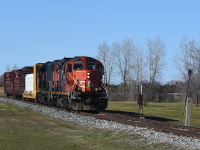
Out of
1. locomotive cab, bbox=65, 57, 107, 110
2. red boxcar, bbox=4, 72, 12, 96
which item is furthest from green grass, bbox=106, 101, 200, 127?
red boxcar, bbox=4, 72, 12, 96

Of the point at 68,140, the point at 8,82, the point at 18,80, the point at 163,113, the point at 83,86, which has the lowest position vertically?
the point at 163,113

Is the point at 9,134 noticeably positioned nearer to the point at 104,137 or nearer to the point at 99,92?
the point at 104,137

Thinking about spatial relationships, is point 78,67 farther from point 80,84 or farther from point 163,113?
point 163,113

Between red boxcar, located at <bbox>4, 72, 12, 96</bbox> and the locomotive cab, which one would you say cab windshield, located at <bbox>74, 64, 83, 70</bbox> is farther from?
red boxcar, located at <bbox>4, 72, 12, 96</bbox>

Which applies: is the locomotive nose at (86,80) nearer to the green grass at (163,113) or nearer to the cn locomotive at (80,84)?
the cn locomotive at (80,84)

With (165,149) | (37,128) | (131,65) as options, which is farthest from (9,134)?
(131,65)

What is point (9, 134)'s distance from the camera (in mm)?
11523

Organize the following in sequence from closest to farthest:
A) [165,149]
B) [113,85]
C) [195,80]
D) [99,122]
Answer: [165,149] < [99,122] < [195,80] < [113,85]

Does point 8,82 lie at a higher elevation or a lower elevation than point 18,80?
lower

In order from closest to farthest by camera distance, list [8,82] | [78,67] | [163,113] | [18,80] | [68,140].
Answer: [68,140] → [78,67] → [163,113] → [18,80] → [8,82]

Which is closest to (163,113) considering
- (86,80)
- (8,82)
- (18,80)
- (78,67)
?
(86,80)

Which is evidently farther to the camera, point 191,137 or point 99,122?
point 99,122

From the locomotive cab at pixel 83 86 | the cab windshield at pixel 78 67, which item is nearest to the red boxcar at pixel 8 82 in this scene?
the locomotive cab at pixel 83 86

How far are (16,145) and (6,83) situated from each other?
1563 inches
